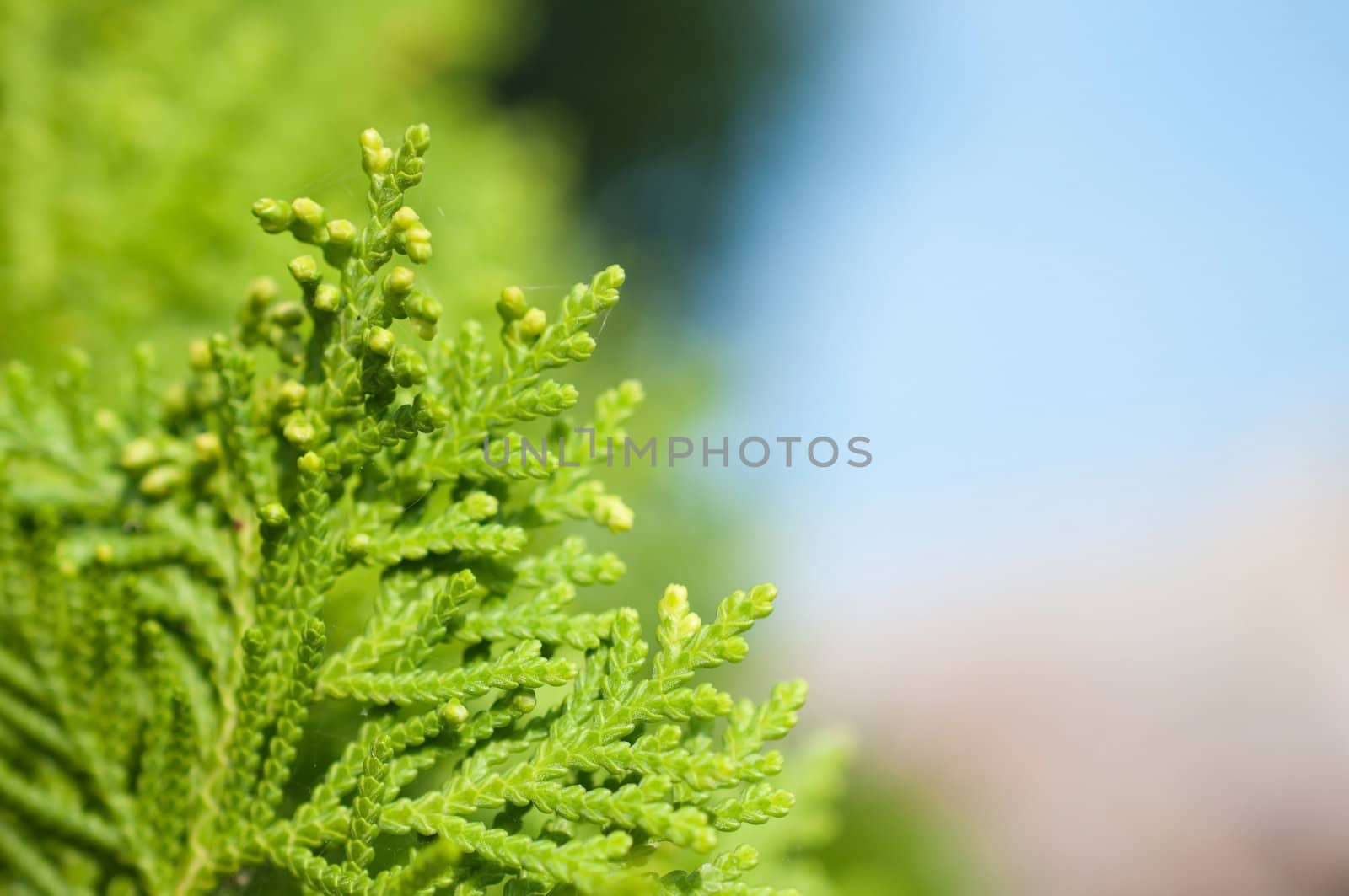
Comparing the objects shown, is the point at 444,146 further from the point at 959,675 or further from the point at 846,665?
the point at 959,675

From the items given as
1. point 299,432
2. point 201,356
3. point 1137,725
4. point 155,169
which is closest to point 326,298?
point 299,432

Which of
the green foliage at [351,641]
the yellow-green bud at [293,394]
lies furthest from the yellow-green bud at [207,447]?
the yellow-green bud at [293,394]

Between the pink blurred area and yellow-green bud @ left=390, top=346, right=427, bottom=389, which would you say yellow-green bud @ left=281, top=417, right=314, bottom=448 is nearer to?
yellow-green bud @ left=390, top=346, right=427, bottom=389

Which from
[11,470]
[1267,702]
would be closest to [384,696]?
[11,470]

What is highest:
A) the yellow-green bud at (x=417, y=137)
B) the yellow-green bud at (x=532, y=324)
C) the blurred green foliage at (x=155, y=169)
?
the blurred green foliage at (x=155, y=169)

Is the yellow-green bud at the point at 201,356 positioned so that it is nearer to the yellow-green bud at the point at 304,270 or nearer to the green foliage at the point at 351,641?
the green foliage at the point at 351,641

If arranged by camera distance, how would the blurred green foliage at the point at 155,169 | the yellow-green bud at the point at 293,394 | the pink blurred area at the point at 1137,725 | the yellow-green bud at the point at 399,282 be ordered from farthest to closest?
the pink blurred area at the point at 1137,725
the blurred green foliage at the point at 155,169
the yellow-green bud at the point at 293,394
the yellow-green bud at the point at 399,282
